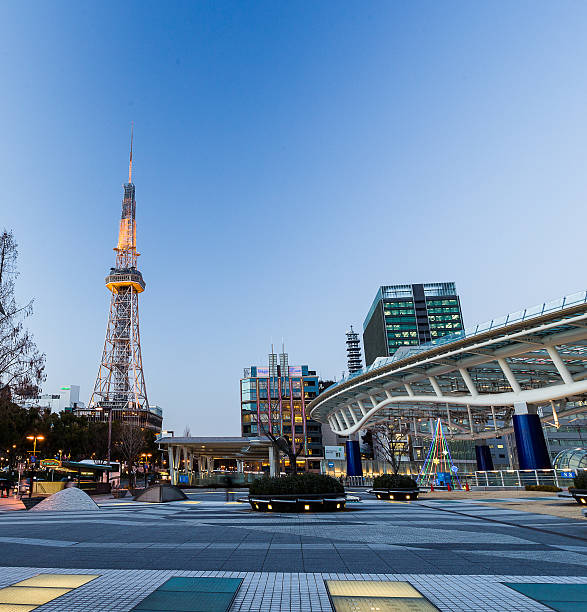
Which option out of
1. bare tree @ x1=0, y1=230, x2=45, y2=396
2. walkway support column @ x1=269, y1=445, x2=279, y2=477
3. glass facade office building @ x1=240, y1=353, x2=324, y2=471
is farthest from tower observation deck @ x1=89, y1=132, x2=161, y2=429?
bare tree @ x1=0, y1=230, x2=45, y2=396

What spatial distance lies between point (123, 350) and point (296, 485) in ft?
445

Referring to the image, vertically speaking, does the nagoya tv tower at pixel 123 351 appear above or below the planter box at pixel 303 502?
above

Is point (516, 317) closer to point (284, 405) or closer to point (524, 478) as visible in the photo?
point (524, 478)

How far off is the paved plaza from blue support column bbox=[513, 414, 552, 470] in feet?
70.3

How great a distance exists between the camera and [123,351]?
144m

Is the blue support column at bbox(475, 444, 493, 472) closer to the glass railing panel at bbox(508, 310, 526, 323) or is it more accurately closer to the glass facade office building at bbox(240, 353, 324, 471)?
the glass railing panel at bbox(508, 310, 526, 323)

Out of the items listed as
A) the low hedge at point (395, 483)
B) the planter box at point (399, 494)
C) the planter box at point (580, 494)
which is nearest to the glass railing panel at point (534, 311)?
the planter box at point (580, 494)

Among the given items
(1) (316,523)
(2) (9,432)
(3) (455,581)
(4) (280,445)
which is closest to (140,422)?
(2) (9,432)

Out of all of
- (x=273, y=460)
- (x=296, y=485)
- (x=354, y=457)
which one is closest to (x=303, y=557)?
(x=296, y=485)

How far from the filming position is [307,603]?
6070 millimetres

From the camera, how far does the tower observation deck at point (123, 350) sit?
136 m

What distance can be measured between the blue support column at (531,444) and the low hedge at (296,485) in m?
21.5

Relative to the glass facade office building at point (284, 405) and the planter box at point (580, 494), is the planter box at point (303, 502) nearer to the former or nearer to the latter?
the planter box at point (580, 494)

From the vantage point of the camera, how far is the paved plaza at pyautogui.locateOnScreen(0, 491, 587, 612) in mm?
6498
